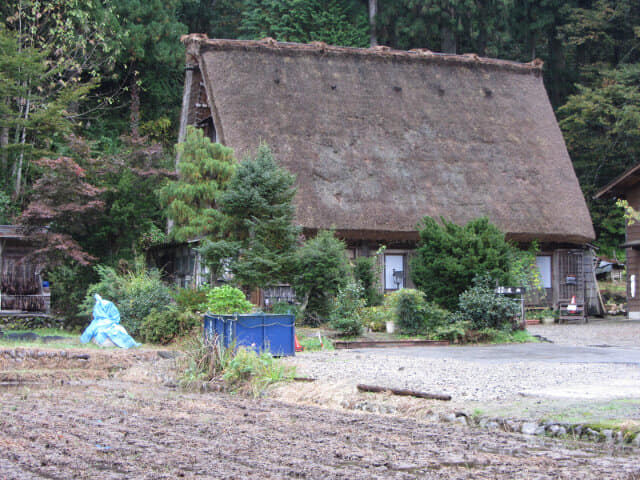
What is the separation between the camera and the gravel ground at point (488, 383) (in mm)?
9141

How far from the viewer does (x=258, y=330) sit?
15.2m

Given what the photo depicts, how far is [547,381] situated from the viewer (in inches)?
453

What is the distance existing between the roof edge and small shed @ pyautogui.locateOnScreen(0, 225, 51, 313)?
8.70 metres

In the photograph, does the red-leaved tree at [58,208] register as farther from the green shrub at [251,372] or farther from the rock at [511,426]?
the rock at [511,426]

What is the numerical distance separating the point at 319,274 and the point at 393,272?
6.78 m

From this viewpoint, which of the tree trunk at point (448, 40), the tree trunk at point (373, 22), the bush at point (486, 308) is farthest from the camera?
the tree trunk at point (373, 22)

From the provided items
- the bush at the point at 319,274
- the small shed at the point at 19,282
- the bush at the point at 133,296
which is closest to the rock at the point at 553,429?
the bush at the point at 319,274

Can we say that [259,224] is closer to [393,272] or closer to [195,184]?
[195,184]

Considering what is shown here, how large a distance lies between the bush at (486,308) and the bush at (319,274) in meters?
3.00

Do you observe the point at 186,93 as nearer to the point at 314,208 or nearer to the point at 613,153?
the point at 314,208

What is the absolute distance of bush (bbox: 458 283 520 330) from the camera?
18938 millimetres

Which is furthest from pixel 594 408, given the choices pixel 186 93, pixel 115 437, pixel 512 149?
pixel 186 93

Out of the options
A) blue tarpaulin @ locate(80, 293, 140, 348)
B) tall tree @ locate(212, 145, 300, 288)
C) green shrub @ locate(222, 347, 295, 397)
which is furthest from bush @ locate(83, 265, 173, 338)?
green shrub @ locate(222, 347, 295, 397)

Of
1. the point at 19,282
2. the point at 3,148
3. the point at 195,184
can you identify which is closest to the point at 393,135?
the point at 195,184
